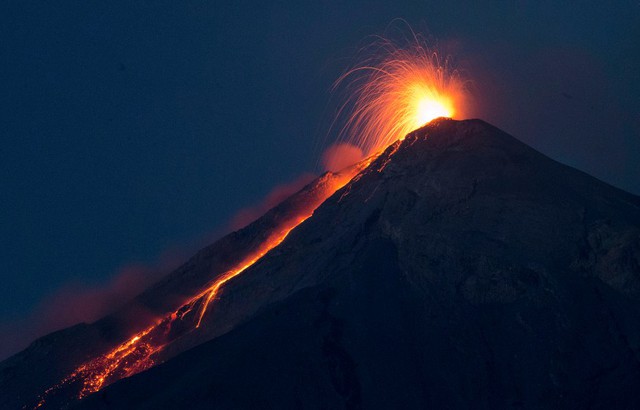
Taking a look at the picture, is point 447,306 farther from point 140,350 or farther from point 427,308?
point 140,350

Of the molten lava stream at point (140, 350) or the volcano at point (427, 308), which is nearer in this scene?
the volcano at point (427, 308)

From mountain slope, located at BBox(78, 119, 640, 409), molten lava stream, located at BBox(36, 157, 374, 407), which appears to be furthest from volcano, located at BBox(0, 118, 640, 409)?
molten lava stream, located at BBox(36, 157, 374, 407)

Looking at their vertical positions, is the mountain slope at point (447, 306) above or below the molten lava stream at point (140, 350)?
below

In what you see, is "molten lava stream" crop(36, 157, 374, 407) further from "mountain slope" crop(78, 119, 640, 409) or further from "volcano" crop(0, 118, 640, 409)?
"mountain slope" crop(78, 119, 640, 409)

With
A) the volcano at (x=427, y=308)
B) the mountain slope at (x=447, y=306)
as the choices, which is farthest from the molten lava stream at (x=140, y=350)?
the mountain slope at (x=447, y=306)

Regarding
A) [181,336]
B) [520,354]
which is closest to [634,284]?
[520,354]

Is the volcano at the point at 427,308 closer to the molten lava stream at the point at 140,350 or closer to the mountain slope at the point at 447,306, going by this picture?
the mountain slope at the point at 447,306

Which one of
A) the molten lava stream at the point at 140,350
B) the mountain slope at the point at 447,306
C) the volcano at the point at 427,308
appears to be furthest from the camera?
the molten lava stream at the point at 140,350
